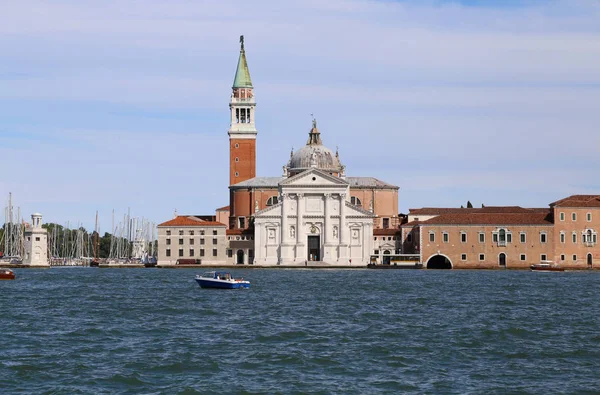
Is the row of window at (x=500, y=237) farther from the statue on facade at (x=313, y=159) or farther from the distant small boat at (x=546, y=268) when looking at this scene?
the statue on facade at (x=313, y=159)

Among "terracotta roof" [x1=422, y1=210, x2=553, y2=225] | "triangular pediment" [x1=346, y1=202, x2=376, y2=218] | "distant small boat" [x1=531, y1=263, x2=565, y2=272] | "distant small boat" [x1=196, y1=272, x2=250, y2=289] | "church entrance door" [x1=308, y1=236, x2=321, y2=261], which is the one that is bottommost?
"distant small boat" [x1=196, y1=272, x2=250, y2=289]

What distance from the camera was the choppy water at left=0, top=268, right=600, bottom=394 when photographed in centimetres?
2431

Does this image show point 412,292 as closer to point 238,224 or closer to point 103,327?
point 103,327

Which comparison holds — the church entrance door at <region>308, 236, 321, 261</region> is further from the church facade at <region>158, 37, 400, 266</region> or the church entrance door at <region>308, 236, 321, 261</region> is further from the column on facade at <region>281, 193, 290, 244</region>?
the column on facade at <region>281, 193, 290, 244</region>

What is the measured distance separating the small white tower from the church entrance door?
25698mm

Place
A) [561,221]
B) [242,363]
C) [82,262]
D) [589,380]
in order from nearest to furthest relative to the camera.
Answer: [589,380]
[242,363]
[561,221]
[82,262]

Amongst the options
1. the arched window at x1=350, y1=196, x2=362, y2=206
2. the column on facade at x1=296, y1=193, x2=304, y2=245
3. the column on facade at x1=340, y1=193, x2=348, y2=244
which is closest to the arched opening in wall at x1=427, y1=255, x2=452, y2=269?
the column on facade at x1=340, y1=193, x2=348, y2=244

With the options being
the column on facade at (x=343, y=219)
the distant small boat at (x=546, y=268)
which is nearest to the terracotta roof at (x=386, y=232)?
the column on facade at (x=343, y=219)

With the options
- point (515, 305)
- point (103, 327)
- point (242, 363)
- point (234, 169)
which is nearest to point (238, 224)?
point (234, 169)

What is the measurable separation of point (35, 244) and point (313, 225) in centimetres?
2663

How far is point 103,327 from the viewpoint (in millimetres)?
35062

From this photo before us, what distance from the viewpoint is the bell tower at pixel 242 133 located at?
113m

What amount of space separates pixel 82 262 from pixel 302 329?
9405 centimetres

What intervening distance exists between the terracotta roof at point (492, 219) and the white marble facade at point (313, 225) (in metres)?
6.75
